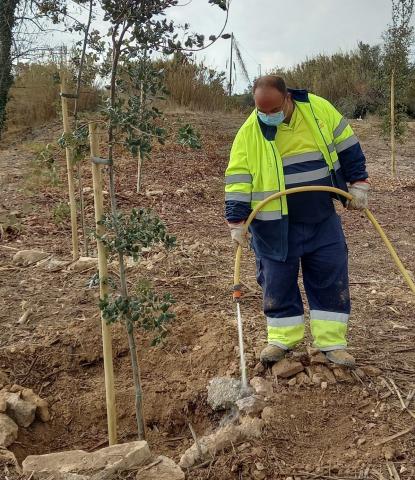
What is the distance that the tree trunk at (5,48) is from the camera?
13.3 meters

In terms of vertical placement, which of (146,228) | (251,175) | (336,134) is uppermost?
(336,134)

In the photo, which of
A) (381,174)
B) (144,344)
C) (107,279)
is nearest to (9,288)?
(144,344)

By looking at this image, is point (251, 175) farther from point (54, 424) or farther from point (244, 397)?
point (54, 424)

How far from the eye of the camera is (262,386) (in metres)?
3.34

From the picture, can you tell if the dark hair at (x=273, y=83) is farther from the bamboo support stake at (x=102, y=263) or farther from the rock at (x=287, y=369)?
the rock at (x=287, y=369)

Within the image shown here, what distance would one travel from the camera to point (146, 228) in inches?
108

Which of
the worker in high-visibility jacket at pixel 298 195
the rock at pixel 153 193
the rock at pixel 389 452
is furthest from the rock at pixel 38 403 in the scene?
the rock at pixel 153 193

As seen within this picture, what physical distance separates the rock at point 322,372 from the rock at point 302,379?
3cm

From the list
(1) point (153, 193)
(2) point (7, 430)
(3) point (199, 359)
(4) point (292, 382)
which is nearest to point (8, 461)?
(2) point (7, 430)

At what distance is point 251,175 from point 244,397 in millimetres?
1282

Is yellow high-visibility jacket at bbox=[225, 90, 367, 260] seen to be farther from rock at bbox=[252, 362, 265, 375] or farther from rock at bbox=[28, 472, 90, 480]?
rock at bbox=[28, 472, 90, 480]

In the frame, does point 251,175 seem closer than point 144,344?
Yes

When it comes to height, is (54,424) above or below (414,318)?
below

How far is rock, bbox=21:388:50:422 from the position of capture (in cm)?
348
